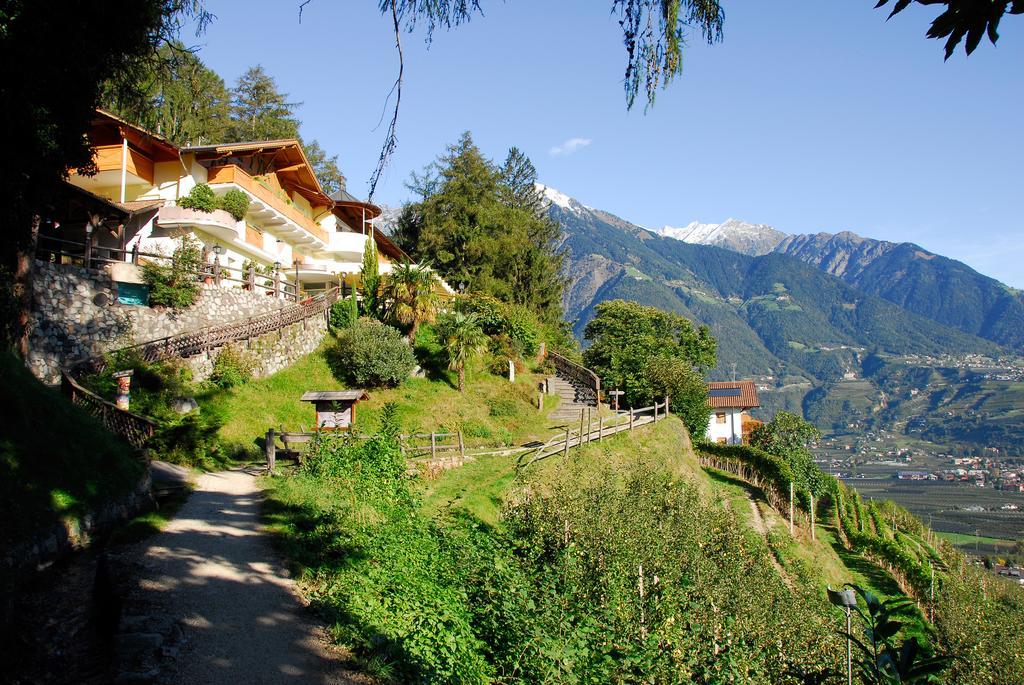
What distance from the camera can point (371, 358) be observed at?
1177 inches

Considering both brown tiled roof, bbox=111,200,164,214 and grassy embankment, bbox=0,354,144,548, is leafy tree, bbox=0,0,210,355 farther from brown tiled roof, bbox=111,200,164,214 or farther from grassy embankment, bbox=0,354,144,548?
brown tiled roof, bbox=111,200,164,214

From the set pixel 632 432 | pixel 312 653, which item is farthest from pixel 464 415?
pixel 312 653

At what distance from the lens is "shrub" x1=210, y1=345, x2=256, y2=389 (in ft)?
80.8

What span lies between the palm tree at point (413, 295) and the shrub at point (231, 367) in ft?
28.2

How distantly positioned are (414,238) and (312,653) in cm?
A: 4230

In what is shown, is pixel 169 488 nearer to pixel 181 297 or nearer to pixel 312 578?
pixel 312 578

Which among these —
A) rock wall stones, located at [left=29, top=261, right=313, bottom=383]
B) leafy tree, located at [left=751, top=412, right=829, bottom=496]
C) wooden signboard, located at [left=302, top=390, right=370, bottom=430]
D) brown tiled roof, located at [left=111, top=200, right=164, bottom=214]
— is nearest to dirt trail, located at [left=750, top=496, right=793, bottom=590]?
leafy tree, located at [left=751, top=412, right=829, bottom=496]

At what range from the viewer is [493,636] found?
1026 centimetres

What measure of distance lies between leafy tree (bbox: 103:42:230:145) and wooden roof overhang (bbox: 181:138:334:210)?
2.29 meters

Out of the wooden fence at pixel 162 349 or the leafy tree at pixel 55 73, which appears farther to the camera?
the wooden fence at pixel 162 349

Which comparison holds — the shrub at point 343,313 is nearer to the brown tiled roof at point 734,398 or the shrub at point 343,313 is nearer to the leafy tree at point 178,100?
the leafy tree at point 178,100

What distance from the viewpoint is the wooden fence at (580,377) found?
118ft

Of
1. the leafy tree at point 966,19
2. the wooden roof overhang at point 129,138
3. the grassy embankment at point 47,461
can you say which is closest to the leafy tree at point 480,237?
the wooden roof overhang at point 129,138

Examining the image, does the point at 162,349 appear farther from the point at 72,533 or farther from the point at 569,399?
the point at 569,399
